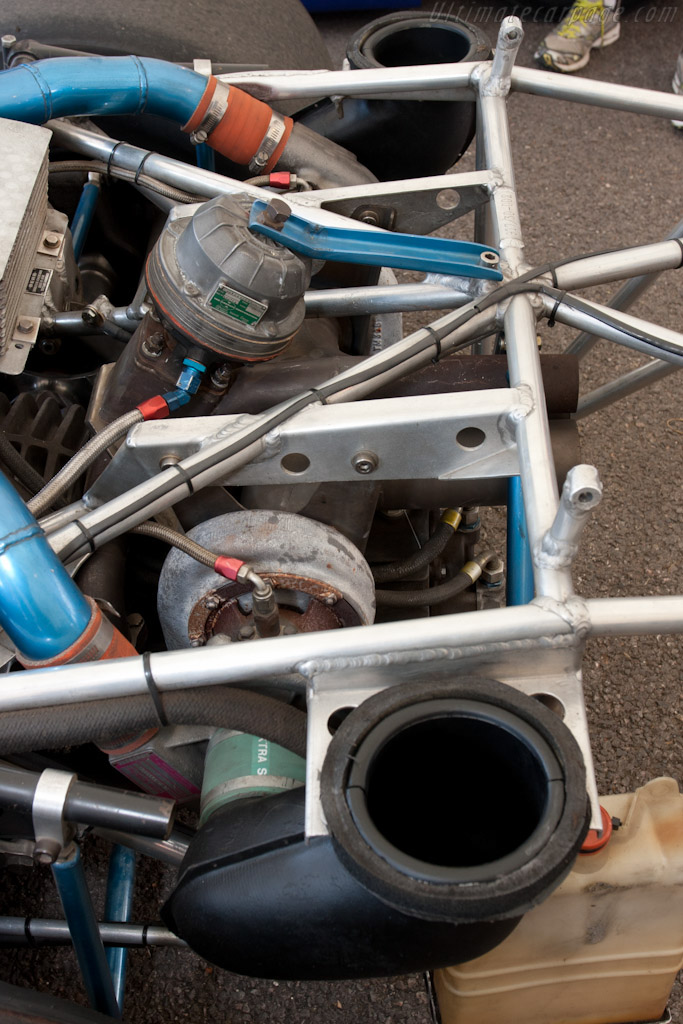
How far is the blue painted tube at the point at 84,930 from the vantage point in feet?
2.46

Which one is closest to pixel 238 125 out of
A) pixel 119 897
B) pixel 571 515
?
pixel 571 515

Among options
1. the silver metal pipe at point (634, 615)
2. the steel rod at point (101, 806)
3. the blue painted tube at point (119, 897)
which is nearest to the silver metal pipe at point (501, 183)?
the silver metal pipe at point (634, 615)

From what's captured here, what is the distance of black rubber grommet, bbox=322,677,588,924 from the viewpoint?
58 cm

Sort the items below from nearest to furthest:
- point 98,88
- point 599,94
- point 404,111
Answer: point 98,88 < point 599,94 < point 404,111

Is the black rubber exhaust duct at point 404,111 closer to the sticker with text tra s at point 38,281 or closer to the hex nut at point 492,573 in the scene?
the sticker with text tra s at point 38,281

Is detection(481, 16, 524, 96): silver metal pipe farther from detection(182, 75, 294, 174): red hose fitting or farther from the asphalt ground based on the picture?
the asphalt ground

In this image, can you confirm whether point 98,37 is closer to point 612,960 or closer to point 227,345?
point 227,345

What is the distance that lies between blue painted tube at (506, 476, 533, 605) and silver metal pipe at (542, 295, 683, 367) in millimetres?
222

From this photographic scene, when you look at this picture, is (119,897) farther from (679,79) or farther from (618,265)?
(679,79)

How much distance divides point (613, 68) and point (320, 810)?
2.94 m

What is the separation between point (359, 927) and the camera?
2.10 feet

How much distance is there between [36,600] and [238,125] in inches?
29.5

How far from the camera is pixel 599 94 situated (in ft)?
4.16

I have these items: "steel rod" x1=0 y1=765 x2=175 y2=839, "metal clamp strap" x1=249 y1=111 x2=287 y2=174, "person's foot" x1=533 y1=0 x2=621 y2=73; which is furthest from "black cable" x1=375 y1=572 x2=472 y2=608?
"person's foot" x1=533 y1=0 x2=621 y2=73
